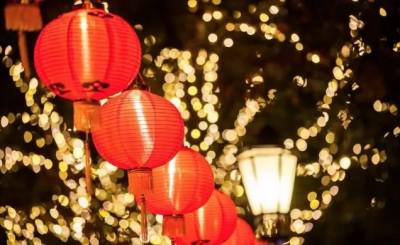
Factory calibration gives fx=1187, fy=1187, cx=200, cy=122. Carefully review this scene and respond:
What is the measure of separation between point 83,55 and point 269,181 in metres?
1.02

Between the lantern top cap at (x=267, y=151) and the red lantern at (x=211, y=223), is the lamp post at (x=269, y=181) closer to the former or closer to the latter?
the lantern top cap at (x=267, y=151)

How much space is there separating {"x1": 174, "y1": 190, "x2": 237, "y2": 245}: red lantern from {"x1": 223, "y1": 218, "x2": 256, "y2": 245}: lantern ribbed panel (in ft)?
1.61

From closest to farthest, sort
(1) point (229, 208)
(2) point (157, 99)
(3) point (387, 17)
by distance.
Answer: (2) point (157, 99) → (1) point (229, 208) → (3) point (387, 17)

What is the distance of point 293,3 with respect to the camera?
26.4 ft

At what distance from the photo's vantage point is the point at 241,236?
7.25 m

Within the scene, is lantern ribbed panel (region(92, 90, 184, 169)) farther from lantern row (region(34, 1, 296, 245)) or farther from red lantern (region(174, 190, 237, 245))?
red lantern (region(174, 190, 237, 245))

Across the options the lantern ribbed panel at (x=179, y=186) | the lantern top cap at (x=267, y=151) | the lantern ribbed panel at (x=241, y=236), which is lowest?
the lantern ribbed panel at (x=241, y=236)

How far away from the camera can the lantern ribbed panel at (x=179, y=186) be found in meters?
6.06

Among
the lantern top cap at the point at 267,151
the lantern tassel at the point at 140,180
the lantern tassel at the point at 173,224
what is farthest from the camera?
the lantern tassel at the point at 173,224

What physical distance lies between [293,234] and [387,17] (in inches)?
63.9

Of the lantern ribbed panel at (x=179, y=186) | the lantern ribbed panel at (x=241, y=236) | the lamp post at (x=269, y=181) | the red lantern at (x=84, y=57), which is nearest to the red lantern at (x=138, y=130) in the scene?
the red lantern at (x=84, y=57)

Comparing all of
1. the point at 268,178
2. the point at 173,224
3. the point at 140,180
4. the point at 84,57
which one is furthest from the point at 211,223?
Result: the point at 84,57

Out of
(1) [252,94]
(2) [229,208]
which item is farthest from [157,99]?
(1) [252,94]

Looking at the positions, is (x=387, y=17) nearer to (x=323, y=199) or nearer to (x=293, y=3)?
(x=293, y=3)
